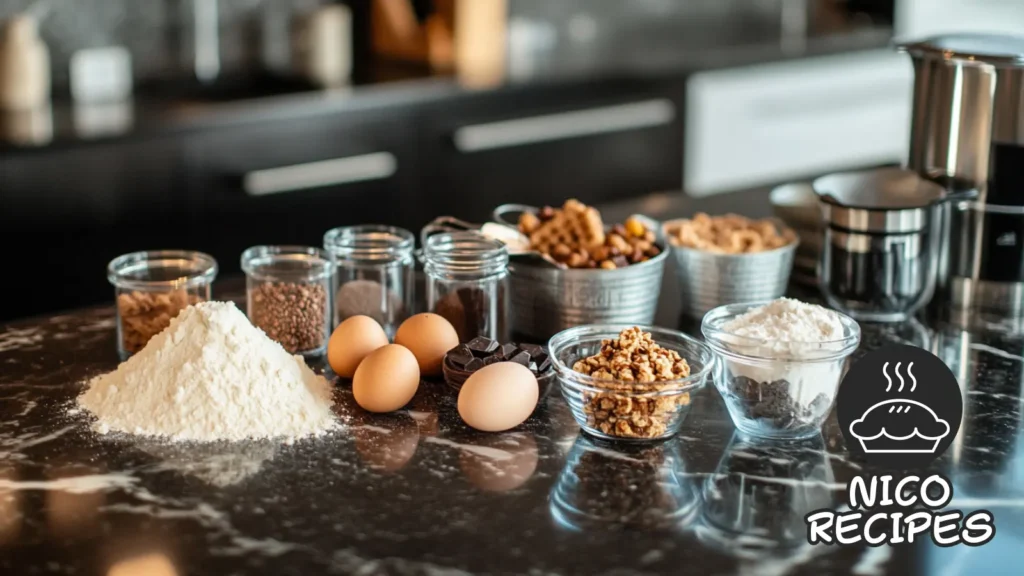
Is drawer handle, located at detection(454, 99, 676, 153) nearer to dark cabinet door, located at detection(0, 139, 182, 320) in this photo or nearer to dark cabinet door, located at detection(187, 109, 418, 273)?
dark cabinet door, located at detection(187, 109, 418, 273)

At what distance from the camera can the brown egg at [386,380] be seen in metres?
1.34

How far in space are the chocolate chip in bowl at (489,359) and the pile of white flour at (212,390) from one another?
14 cm

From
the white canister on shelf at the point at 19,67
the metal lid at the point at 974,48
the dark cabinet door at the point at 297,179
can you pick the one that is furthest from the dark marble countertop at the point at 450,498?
the white canister on shelf at the point at 19,67

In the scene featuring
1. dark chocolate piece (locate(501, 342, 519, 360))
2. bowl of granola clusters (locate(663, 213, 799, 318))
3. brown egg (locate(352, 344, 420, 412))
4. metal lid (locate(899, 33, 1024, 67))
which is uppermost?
metal lid (locate(899, 33, 1024, 67))

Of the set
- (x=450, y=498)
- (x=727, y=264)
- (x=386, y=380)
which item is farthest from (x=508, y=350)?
(x=727, y=264)

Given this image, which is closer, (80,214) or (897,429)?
(897,429)

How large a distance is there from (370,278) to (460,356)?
252 mm

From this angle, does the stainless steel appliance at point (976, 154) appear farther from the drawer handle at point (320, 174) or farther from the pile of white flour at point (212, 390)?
the drawer handle at point (320, 174)

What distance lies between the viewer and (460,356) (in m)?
1.38

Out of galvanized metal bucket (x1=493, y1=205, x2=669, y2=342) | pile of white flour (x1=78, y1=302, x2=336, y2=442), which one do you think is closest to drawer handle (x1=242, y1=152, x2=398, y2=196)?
galvanized metal bucket (x1=493, y1=205, x2=669, y2=342)

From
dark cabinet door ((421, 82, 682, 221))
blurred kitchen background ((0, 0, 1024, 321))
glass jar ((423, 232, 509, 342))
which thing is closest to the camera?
glass jar ((423, 232, 509, 342))

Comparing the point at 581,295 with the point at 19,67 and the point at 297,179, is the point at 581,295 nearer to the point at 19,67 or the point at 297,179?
the point at 297,179

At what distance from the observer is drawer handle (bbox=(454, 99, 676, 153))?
10.5 feet

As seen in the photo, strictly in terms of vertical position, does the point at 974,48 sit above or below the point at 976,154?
above
